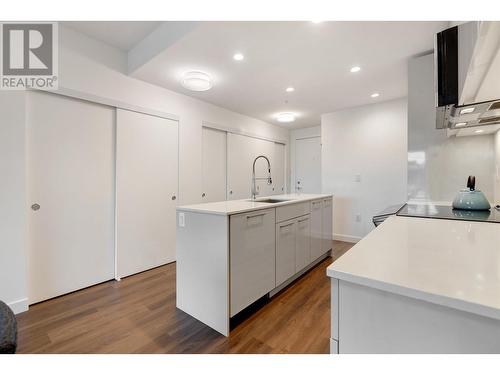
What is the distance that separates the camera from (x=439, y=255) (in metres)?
0.76

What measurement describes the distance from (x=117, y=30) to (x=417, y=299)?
10.3ft

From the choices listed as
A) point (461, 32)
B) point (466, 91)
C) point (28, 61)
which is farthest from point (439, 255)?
point (28, 61)

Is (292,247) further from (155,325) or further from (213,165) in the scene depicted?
(213,165)

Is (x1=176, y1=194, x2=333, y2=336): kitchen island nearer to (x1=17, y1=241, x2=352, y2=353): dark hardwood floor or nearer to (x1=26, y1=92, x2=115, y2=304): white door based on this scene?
(x1=17, y1=241, x2=352, y2=353): dark hardwood floor

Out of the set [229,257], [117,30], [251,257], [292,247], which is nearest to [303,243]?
[292,247]

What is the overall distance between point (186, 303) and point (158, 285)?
772mm

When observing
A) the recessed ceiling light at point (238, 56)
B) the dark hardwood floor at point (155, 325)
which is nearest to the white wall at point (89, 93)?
the dark hardwood floor at point (155, 325)

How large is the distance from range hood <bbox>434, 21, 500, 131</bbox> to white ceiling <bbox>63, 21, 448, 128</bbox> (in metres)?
0.81

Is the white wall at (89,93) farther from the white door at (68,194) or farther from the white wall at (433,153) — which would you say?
the white wall at (433,153)

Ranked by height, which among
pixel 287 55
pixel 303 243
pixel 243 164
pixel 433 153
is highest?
pixel 287 55

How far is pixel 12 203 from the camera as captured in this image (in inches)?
77.4

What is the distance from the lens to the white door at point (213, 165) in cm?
386

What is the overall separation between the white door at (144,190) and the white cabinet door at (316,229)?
188cm

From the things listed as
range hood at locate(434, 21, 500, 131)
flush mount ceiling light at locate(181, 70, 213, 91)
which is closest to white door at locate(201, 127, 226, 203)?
flush mount ceiling light at locate(181, 70, 213, 91)
